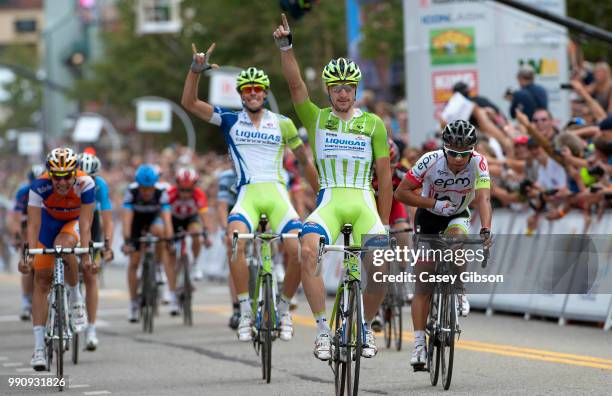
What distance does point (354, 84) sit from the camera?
36.9ft

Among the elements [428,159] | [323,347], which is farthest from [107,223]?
[323,347]

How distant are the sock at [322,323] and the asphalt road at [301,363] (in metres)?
0.70

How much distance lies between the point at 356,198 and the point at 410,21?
14.5 meters

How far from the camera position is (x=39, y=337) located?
13242 millimetres

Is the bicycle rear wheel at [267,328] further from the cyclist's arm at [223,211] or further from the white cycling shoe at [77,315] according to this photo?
the cyclist's arm at [223,211]

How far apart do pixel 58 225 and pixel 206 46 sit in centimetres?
4544

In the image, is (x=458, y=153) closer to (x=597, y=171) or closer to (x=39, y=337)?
(x=39, y=337)

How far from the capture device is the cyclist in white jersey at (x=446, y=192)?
36.2 ft

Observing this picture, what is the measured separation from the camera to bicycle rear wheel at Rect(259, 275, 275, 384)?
12.3 meters

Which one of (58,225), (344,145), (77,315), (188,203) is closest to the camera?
(344,145)

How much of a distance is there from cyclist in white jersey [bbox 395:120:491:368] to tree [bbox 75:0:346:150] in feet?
120

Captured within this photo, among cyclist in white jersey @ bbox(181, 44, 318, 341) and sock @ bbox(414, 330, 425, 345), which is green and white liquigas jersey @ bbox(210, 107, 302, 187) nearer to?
cyclist in white jersey @ bbox(181, 44, 318, 341)

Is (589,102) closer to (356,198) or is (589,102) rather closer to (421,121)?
(421,121)

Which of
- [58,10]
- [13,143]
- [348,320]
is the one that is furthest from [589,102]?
[58,10]
